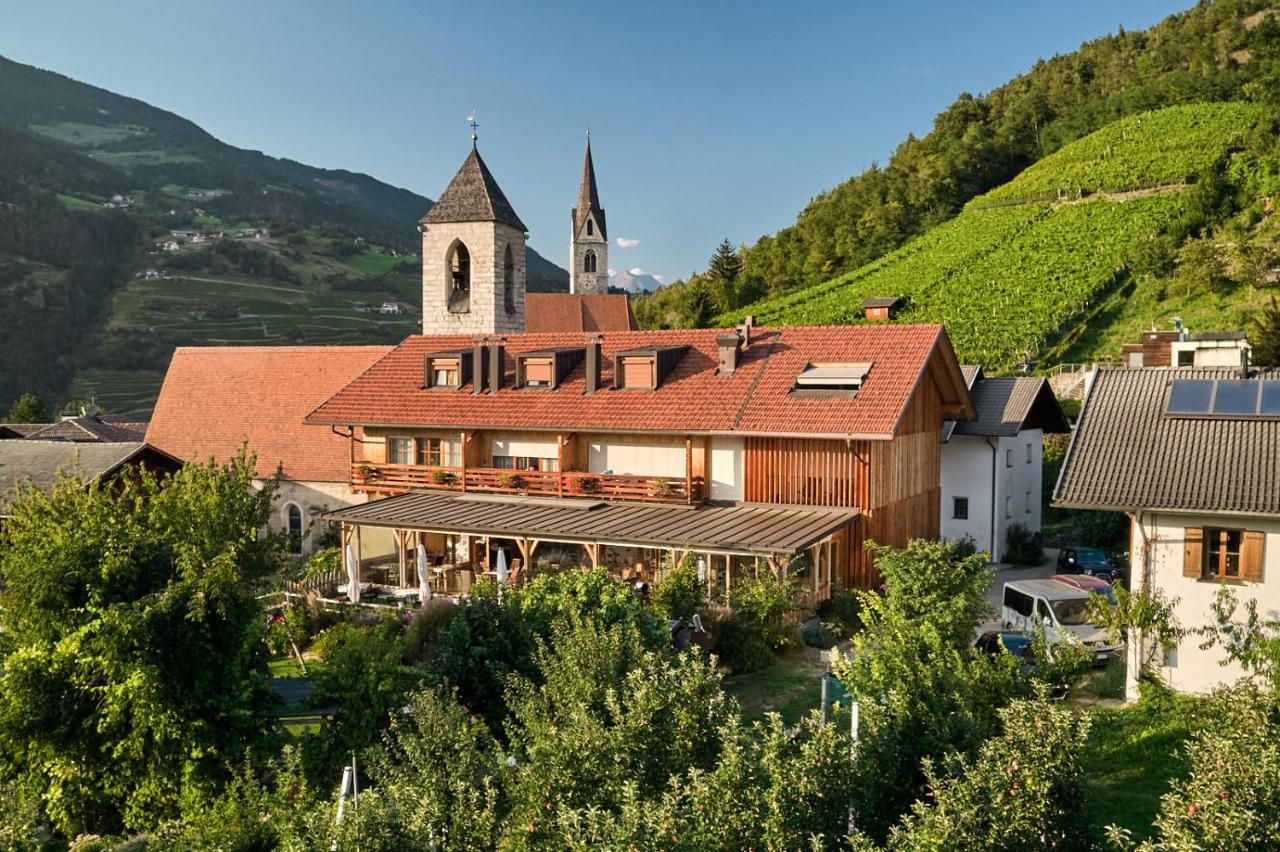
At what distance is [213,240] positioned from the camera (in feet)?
415

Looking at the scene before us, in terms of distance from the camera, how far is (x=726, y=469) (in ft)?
80.4

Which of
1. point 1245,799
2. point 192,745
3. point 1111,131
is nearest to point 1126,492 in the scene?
point 1245,799

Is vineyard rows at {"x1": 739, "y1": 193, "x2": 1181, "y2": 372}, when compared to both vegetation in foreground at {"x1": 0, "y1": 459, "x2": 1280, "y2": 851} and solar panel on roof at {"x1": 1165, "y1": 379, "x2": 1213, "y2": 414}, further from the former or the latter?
vegetation in foreground at {"x1": 0, "y1": 459, "x2": 1280, "y2": 851}

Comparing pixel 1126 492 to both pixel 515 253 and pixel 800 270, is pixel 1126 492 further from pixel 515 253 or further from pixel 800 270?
pixel 800 270

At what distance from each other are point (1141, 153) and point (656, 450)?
2480 inches

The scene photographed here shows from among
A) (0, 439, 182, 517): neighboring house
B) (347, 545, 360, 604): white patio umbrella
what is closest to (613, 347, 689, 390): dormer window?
(347, 545, 360, 604): white patio umbrella

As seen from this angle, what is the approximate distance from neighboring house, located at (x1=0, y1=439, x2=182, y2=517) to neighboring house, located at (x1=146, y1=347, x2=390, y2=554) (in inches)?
107

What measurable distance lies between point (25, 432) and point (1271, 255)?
57.9 m

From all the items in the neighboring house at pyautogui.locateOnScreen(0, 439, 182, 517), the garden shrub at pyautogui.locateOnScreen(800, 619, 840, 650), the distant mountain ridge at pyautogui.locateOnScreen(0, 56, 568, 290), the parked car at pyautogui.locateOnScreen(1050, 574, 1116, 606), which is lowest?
the garden shrub at pyautogui.locateOnScreen(800, 619, 840, 650)

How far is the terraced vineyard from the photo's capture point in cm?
6669

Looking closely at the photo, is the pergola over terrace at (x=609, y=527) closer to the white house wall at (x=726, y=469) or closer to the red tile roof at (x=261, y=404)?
the white house wall at (x=726, y=469)

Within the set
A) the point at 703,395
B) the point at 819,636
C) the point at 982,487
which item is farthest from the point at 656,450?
the point at 982,487

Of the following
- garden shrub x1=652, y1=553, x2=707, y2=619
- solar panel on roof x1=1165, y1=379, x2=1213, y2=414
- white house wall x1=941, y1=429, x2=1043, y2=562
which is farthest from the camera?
white house wall x1=941, y1=429, x2=1043, y2=562

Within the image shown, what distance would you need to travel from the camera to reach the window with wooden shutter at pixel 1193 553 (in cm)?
1487
